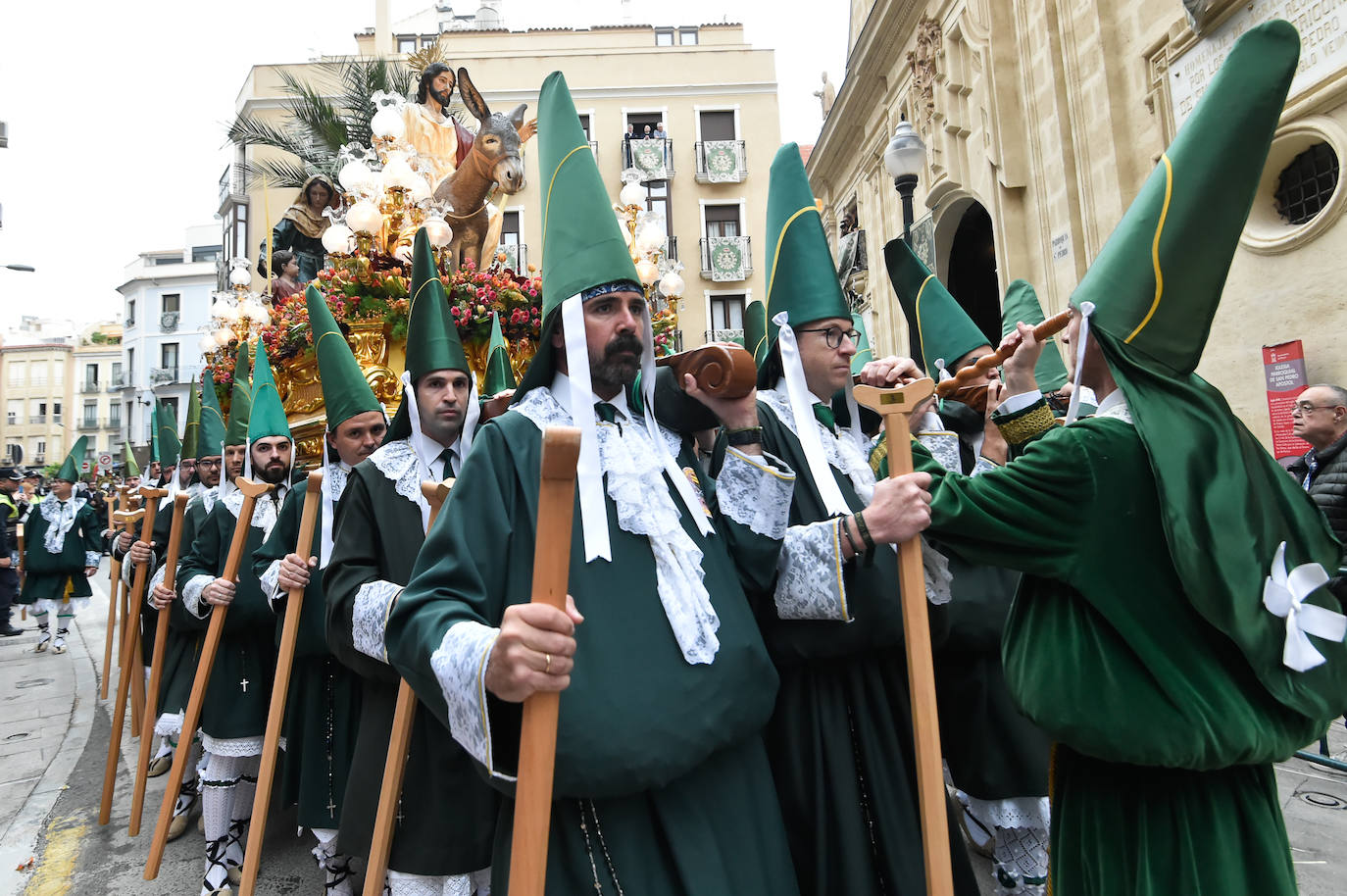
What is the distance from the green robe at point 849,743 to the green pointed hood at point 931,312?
1.39m

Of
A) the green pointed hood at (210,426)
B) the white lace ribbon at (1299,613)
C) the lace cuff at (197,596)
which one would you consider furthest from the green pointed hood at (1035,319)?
the green pointed hood at (210,426)

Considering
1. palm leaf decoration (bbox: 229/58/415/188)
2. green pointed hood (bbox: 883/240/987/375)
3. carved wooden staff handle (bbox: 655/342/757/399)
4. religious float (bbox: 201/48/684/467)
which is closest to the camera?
carved wooden staff handle (bbox: 655/342/757/399)

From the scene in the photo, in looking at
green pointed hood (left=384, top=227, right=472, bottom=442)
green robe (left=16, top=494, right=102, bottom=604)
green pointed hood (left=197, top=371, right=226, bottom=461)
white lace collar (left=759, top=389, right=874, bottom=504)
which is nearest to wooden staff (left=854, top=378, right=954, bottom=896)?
white lace collar (left=759, top=389, right=874, bottom=504)

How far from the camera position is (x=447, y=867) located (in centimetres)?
248

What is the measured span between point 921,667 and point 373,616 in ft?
5.32

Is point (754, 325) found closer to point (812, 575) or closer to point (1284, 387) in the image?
point (812, 575)

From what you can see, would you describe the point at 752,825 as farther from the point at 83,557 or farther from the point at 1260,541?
the point at 83,557

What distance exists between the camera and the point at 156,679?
4.68m

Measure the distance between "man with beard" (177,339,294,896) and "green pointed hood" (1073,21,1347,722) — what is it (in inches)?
149

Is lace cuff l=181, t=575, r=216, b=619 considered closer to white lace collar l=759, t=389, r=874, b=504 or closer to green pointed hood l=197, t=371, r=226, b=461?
green pointed hood l=197, t=371, r=226, b=461

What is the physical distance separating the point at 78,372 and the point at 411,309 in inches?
3067

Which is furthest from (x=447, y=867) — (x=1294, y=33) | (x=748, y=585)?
(x=1294, y=33)

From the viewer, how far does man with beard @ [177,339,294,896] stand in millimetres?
3699

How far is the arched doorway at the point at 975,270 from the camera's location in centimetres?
1288
